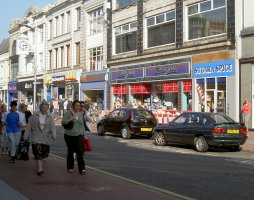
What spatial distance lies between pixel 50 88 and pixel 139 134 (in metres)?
29.2

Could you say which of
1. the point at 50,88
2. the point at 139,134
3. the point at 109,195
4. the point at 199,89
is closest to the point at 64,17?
the point at 50,88

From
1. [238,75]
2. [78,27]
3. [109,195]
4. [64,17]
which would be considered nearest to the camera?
[109,195]

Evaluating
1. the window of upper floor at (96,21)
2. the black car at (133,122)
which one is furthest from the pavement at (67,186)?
the window of upper floor at (96,21)

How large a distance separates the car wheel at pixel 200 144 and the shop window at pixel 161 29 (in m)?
14.3

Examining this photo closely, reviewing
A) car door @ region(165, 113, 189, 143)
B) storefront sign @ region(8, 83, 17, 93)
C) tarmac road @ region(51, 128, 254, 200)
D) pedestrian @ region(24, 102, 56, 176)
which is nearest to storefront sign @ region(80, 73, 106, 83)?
car door @ region(165, 113, 189, 143)

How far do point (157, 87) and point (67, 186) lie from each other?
22977 mm

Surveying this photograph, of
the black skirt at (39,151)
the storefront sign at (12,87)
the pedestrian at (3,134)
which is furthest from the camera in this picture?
the storefront sign at (12,87)

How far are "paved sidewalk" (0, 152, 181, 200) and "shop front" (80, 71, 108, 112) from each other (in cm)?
2655

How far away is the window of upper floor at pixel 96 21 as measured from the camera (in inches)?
1542

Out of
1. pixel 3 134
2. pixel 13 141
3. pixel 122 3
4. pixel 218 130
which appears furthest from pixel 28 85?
pixel 13 141

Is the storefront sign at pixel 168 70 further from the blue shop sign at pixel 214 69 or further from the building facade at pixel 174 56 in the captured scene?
the blue shop sign at pixel 214 69

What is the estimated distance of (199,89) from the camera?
26.7 m

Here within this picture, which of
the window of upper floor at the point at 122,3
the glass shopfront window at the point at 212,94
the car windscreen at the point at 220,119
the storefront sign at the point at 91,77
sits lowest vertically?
the car windscreen at the point at 220,119

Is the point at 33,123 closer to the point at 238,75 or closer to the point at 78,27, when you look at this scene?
the point at 238,75
